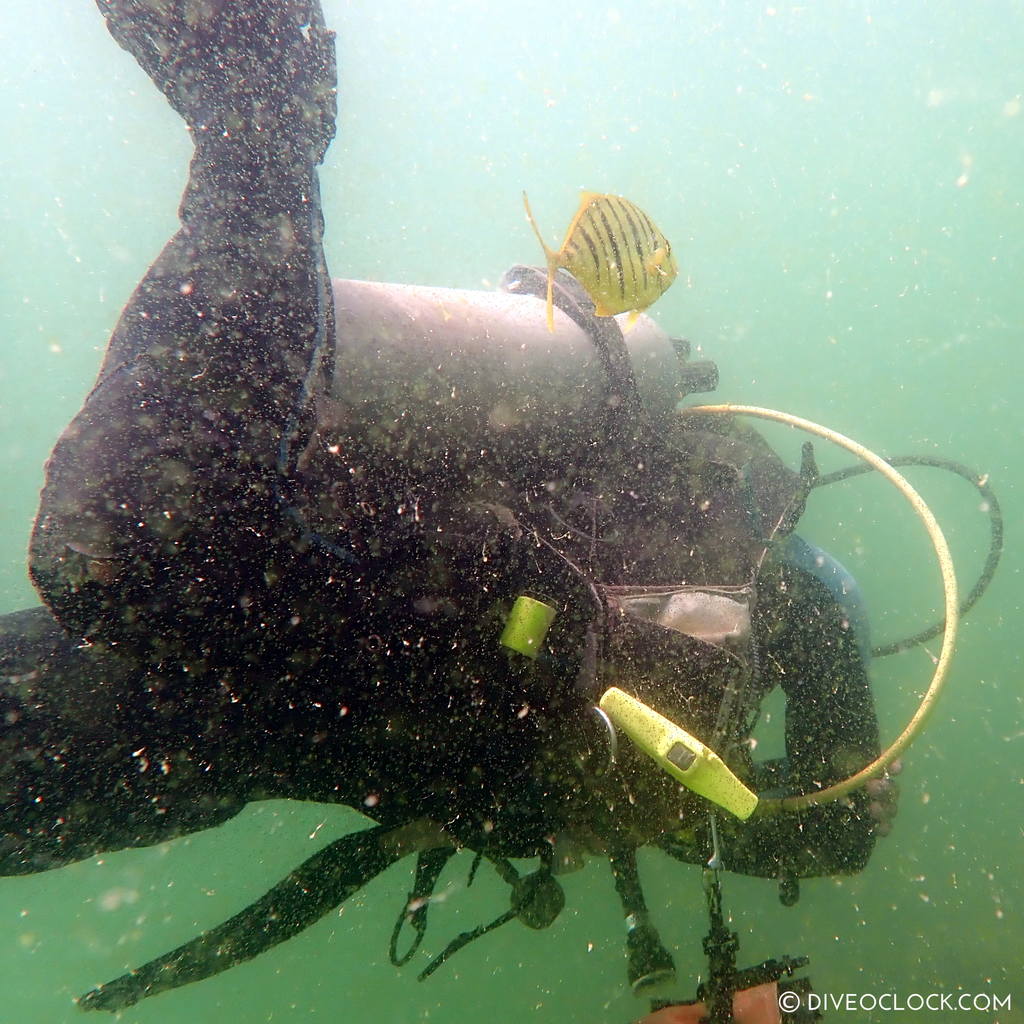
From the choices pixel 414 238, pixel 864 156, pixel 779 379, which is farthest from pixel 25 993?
pixel 864 156

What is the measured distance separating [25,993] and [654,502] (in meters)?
42.0

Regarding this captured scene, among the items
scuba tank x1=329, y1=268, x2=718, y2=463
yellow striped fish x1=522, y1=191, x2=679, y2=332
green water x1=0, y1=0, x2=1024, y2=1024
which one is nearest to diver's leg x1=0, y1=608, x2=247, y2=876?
scuba tank x1=329, y1=268, x2=718, y2=463

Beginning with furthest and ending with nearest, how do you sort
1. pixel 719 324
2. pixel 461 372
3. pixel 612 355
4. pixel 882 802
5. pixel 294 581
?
1. pixel 719 324
2. pixel 882 802
3. pixel 612 355
4. pixel 461 372
5. pixel 294 581

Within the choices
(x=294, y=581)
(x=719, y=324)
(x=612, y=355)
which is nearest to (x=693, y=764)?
(x=294, y=581)

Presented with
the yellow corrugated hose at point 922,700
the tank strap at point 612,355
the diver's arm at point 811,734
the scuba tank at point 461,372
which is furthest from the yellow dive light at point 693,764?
the tank strap at point 612,355

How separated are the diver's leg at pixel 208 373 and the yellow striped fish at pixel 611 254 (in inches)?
27.6

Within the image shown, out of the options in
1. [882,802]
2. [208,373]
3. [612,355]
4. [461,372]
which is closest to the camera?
[208,373]

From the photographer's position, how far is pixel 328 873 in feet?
8.86

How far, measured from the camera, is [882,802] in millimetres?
2641

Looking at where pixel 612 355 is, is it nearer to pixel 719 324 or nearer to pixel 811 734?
pixel 811 734

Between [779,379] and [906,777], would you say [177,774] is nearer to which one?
[906,777]

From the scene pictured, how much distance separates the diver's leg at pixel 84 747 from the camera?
6.53 feet

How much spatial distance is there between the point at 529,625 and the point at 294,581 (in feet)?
2.34

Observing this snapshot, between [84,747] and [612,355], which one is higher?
[612,355]
